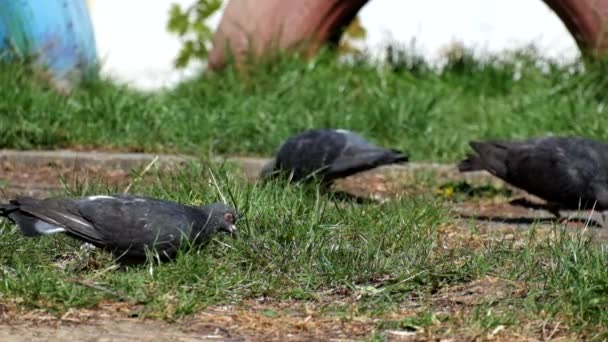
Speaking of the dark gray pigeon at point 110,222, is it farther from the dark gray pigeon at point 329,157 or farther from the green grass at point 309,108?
the green grass at point 309,108

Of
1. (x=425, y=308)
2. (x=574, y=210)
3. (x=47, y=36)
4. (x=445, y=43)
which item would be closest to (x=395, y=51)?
(x=445, y=43)

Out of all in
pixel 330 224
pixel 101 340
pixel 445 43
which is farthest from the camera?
pixel 445 43

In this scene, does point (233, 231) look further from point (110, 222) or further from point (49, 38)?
point (49, 38)

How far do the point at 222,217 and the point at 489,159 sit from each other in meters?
3.00

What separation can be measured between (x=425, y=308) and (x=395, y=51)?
6.97 m

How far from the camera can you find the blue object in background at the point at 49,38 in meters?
10.4

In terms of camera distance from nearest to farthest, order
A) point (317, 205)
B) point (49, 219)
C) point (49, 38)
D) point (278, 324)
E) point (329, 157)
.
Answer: point (278, 324)
point (49, 219)
point (317, 205)
point (329, 157)
point (49, 38)

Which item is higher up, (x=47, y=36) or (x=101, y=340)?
(x=47, y=36)

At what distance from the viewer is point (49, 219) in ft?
17.5

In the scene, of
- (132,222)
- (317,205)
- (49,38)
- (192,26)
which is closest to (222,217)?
(132,222)

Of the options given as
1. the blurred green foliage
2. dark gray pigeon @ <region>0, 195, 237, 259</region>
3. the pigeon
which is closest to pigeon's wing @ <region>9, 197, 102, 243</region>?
dark gray pigeon @ <region>0, 195, 237, 259</region>

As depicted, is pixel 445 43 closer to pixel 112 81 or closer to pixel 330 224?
pixel 112 81

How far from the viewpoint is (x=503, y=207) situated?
860cm

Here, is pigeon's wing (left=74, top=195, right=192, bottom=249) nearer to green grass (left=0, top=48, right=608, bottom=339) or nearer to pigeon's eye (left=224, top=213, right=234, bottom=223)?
green grass (left=0, top=48, right=608, bottom=339)
